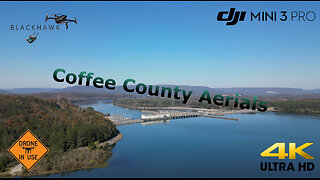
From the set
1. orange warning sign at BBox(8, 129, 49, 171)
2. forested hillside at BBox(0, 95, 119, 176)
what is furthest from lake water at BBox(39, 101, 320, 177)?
orange warning sign at BBox(8, 129, 49, 171)

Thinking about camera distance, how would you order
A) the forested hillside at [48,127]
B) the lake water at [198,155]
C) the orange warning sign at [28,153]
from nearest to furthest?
the orange warning sign at [28,153] < the lake water at [198,155] < the forested hillside at [48,127]

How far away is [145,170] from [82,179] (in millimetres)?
2087

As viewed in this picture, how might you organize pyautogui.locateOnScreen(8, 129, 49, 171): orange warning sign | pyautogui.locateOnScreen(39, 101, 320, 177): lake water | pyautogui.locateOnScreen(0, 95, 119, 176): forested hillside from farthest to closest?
1. pyautogui.locateOnScreen(0, 95, 119, 176): forested hillside
2. pyautogui.locateOnScreen(39, 101, 320, 177): lake water
3. pyautogui.locateOnScreen(8, 129, 49, 171): orange warning sign

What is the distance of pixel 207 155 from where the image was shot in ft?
32.7

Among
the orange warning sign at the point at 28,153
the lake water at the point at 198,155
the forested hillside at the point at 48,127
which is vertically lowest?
the lake water at the point at 198,155

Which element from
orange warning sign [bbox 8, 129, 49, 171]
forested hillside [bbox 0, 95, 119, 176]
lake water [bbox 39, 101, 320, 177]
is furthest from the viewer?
forested hillside [bbox 0, 95, 119, 176]

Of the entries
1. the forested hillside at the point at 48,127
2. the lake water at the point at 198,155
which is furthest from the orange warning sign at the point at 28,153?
the forested hillside at the point at 48,127

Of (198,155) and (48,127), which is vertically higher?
(48,127)

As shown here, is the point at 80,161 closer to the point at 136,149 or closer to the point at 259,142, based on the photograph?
the point at 136,149

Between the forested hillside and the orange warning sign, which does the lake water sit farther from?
the orange warning sign

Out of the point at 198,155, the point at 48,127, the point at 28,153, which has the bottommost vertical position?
the point at 198,155

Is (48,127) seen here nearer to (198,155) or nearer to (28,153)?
(198,155)

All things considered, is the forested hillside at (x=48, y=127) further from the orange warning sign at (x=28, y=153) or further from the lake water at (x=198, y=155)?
the orange warning sign at (x=28, y=153)

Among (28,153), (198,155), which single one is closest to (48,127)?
(198,155)
